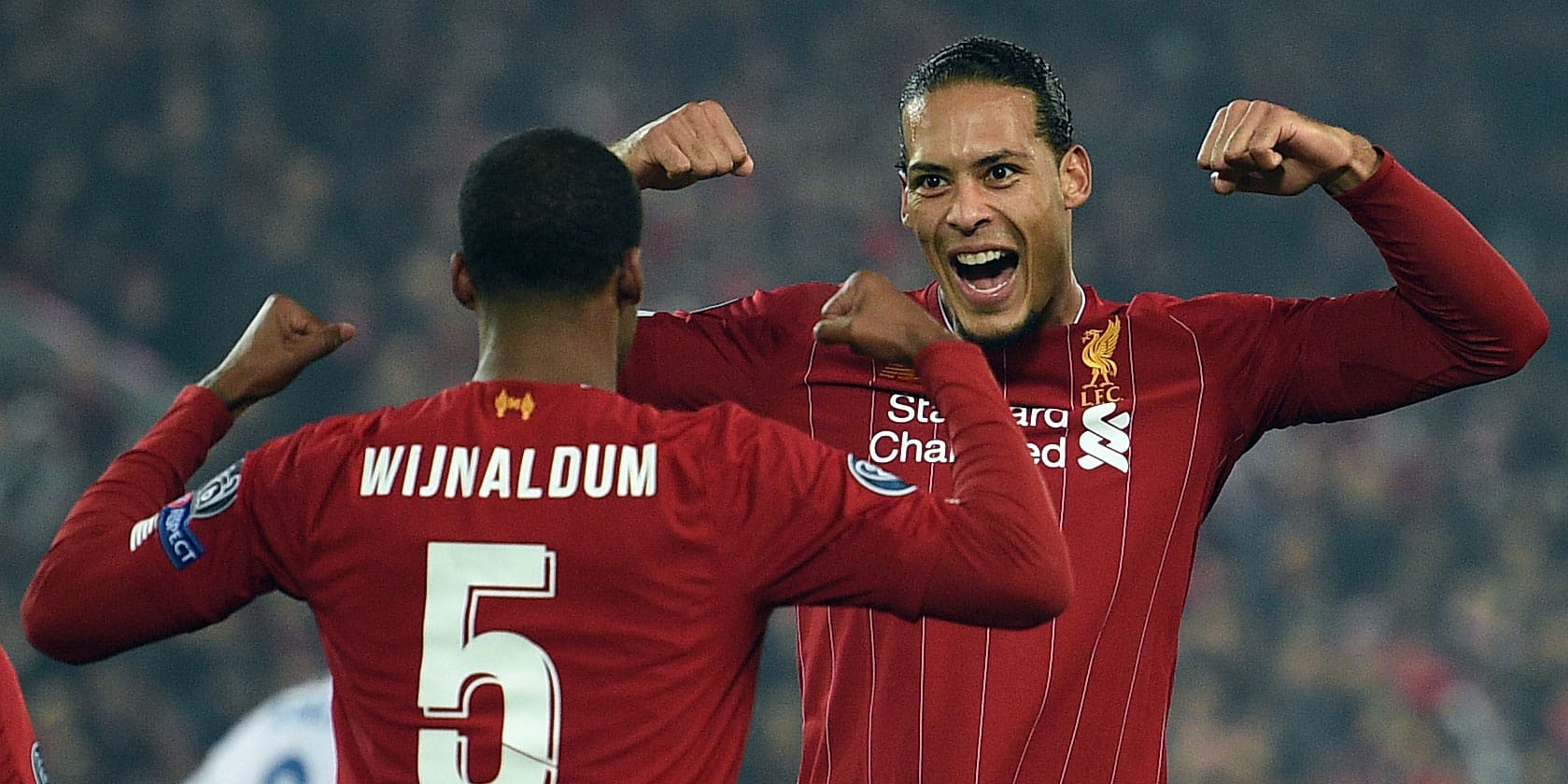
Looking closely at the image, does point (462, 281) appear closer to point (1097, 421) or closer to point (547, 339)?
point (547, 339)

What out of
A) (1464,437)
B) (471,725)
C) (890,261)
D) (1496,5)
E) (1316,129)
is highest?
(1496,5)

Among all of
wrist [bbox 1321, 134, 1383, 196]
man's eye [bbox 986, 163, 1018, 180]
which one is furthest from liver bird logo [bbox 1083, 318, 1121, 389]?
wrist [bbox 1321, 134, 1383, 196]

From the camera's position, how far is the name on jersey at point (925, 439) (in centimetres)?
256

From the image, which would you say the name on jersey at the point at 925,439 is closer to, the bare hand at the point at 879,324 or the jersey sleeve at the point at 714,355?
the jersey sleeve at the point at 714,355

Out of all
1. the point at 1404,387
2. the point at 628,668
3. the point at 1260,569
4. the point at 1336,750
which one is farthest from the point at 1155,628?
the point at 1260,569

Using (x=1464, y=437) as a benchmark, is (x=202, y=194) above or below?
above

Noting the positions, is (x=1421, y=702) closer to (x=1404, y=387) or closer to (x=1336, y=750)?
(x=1336, y=750)

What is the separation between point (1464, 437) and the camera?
8.55 m

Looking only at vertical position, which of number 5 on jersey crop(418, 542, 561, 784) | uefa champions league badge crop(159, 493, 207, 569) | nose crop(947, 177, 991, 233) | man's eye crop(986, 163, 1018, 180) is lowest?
number 5 on jersey crop(418, 542, 561, 784)

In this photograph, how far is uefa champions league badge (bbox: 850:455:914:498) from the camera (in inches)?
74.5

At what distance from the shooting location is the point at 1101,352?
8.63 feet

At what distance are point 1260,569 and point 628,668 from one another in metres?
6.49

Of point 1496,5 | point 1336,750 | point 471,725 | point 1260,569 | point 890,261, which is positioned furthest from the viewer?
point 1496,5

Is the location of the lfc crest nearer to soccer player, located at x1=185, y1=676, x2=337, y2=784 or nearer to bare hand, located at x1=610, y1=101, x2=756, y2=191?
bare hand, located at x1=610, y1=101, x2=756, y2=191
